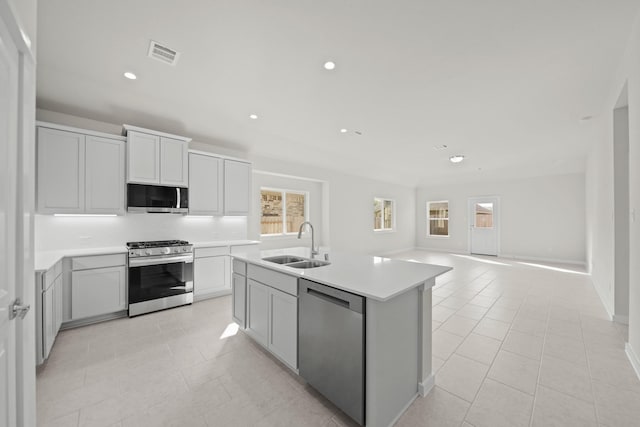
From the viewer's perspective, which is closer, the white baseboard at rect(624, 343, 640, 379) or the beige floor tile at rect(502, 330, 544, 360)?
the white baseboard at rect(624, 343, 640, 379)

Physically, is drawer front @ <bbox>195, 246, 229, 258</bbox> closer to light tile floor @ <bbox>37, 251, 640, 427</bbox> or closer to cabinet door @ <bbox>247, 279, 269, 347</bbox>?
light tile floor @ <bbox>37, 251, 640, 427</bbox>

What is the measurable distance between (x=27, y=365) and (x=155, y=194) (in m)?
2.88

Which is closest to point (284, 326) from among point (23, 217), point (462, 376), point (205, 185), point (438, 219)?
point (462, 376)

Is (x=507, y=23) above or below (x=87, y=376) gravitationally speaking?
above

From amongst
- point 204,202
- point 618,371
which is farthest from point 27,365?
Answer: point 618,371

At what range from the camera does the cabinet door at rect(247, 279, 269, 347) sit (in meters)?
2.34

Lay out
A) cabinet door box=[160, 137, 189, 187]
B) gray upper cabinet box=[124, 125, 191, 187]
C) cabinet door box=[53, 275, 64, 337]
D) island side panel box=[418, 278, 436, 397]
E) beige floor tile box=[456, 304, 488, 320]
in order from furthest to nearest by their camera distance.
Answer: cabinet door box=[160, 137, 189, 187]
gray upper cabinet box=[124, 125, 191, 187]
beige floor tile box=[456, 304, 488, 320]
cabinet door box=[53, 275, 64, 337]
island side panel box=[418, 278, 436, 397]

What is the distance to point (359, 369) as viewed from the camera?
1513 millimetres

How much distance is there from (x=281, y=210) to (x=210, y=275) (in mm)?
2477

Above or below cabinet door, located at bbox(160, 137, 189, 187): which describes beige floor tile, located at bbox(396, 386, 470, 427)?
below

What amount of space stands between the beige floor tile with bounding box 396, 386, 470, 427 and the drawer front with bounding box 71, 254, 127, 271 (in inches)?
140

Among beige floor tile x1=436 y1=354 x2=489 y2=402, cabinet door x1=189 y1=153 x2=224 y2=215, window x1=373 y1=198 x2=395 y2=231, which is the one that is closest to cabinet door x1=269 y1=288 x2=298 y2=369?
beige floor tile x1=436 y1=354 x2=489 y2=402

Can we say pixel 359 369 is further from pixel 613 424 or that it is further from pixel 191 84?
pixel 191 84

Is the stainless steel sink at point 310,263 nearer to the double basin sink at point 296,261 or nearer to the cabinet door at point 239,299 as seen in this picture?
the double basin sink at point 296,261
